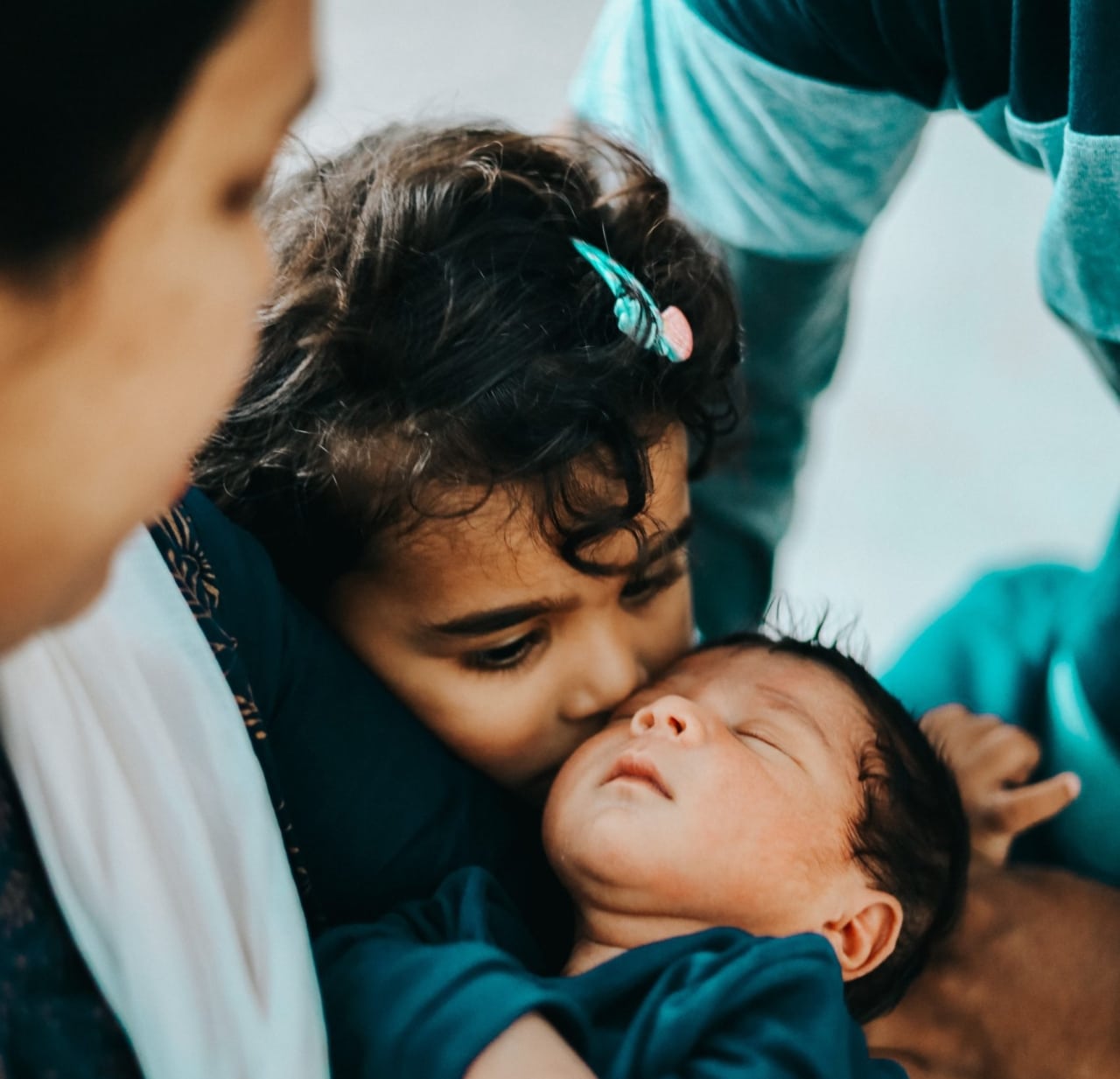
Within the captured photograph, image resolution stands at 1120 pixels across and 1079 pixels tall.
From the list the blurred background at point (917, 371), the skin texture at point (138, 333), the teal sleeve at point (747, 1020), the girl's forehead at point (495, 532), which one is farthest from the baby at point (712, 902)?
the blurred background at point (917, 371)

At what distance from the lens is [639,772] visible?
0.75 meters

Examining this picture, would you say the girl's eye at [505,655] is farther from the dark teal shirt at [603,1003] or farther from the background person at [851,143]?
the background person at [851,143]

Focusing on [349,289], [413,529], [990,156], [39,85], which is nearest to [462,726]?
[413,529]

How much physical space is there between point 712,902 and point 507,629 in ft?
0.66

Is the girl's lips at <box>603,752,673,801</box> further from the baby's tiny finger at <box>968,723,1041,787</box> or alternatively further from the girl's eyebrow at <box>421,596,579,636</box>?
the baby's tiny finger at <box>968,723,1041,787</box>

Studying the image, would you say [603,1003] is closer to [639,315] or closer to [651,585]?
[651,585]

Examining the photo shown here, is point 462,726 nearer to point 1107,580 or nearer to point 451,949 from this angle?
point 451,949

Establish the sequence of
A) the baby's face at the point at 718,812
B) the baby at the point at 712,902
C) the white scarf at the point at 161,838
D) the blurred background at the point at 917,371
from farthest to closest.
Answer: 1. the blurred background at the point at 917,371
2. the baby's face at the point at 718,812
3. the baby at the point at 712,902
4. the white scarf at the point at 161,838

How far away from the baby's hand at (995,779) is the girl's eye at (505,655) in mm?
299

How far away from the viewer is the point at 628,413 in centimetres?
79

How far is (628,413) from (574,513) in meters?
0.07

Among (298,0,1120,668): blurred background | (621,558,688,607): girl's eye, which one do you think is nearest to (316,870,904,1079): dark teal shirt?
(621,558,688,607): girl's eye

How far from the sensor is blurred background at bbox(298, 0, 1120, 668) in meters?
1.83

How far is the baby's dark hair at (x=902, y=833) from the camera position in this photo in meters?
0.78
